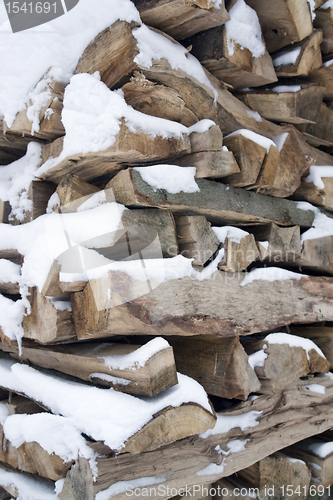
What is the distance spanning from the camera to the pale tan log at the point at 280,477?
84.2 inches

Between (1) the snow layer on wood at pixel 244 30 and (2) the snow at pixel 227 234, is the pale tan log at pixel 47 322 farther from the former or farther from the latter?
(1) the snow layer on wood at pixel 244 30

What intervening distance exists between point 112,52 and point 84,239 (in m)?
0.74

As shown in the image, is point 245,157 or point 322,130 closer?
point 245,157

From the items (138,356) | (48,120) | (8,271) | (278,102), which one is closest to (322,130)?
(278,102)

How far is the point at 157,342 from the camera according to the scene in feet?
4.82

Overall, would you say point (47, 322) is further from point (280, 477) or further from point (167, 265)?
point (280, 477)

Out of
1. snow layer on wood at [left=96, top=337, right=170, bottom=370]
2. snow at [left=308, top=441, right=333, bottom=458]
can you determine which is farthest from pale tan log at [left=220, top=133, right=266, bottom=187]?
snow at [left=308, top=441, right=333, bottom=458]

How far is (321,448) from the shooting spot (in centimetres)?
241

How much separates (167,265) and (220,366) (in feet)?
1.88

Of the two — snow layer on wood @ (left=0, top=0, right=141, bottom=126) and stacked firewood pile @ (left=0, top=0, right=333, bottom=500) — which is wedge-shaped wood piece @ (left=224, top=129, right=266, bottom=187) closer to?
stacked firewood pile @ (left=0, top=0, right=333, bottom=500)

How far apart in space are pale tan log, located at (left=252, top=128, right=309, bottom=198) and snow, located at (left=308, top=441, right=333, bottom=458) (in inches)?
60.1

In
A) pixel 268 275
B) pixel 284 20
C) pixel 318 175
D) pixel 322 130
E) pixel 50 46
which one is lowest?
pixel 268 275

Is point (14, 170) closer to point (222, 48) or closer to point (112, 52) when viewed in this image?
point (112, 52)

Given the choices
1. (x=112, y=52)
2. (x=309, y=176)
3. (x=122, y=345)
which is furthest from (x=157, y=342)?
(x=309, y=176)
